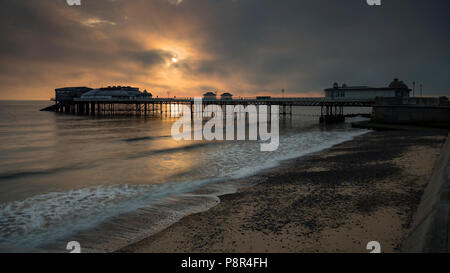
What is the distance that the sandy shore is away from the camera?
5.66 metres

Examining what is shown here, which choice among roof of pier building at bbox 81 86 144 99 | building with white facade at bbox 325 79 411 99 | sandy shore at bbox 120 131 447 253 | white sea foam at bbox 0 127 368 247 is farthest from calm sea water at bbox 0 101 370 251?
roof of pier building at bbox 81 86 144 99

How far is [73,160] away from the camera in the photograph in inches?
719

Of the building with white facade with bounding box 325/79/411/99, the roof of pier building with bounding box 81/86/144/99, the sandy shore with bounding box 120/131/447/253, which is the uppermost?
the roof of pier building with bounding box 81/86/144/99

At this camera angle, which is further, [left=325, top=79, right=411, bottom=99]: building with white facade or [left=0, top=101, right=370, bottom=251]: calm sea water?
[left=325, top=79, right=411, bottom=99]: building with white facade

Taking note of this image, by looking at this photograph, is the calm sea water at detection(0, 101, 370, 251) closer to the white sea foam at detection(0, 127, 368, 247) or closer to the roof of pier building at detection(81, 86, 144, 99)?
the white sea foam at detection(0, 127, 368, 247)

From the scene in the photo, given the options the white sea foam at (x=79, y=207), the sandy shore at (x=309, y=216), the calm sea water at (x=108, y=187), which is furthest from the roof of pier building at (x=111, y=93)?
the sandy shore at (x=309, y=216)

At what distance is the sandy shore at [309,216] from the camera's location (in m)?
5.66

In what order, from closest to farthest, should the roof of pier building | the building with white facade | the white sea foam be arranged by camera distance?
the white sea foam
the building with white facade
the roof of pier building

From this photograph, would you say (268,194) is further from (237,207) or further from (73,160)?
(73,160)

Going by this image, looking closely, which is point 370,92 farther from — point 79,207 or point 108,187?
point 79,207

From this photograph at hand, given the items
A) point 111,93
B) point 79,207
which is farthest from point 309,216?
point 111,93

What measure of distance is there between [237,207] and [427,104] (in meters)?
32.7

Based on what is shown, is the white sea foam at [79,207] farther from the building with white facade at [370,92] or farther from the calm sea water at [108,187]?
the building with white facade at [370,92]
